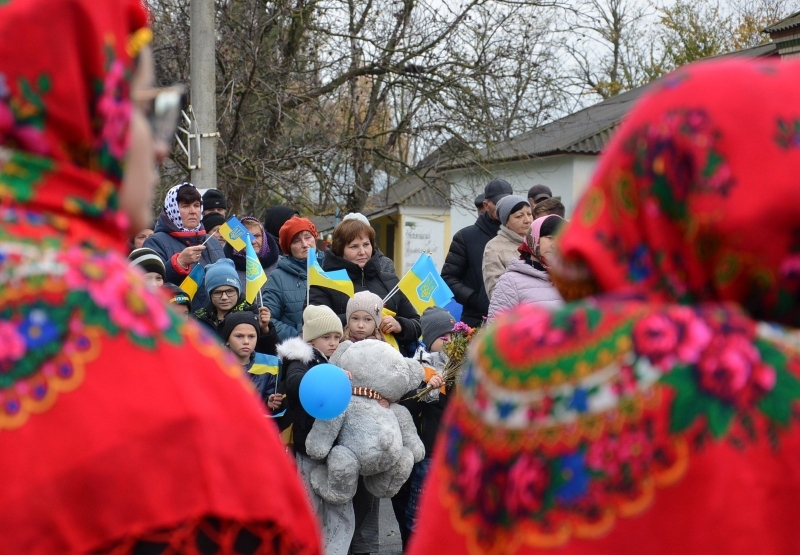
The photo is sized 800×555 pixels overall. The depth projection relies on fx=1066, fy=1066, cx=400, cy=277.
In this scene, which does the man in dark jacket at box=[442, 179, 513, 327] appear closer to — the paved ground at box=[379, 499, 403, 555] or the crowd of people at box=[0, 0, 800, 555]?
the paved ground at box=[379, 499, 403, 555]

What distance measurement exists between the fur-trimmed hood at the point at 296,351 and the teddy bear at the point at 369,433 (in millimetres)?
221

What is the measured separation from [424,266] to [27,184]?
221 inches

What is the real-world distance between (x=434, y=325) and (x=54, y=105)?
18.2ft

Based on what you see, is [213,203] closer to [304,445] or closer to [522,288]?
[304,445]

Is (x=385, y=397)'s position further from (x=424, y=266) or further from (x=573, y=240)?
(x=573, y=240)

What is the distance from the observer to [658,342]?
1543 mm

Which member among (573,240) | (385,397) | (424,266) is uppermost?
(573,240)

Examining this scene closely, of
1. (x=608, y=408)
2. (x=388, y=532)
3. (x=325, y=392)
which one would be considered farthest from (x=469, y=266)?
(x=608, y=408)

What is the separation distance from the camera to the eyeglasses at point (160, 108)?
168 cm

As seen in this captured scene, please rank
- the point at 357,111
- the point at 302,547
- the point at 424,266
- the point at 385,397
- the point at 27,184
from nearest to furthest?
the point at 27,184 → the point at 302,547 → the point at 385,397 → the point at 424,266 → the point at 357,111

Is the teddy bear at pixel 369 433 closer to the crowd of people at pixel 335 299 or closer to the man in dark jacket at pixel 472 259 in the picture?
the crowd of people at pixel 335 299

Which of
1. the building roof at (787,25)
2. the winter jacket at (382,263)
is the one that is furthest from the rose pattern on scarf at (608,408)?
the building roof at (787,25)

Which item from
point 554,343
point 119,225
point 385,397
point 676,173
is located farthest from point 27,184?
point 385,397

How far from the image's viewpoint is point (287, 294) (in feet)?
23.3
